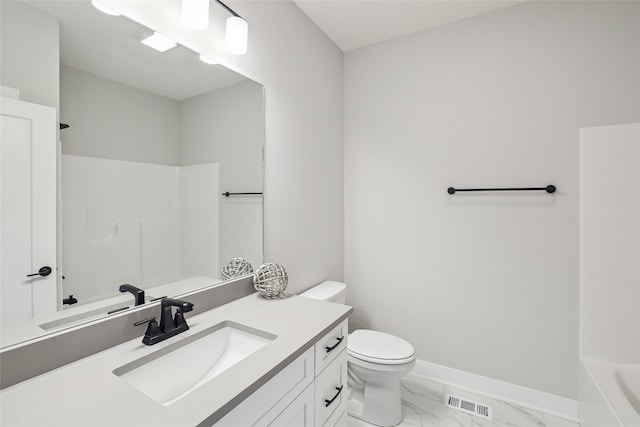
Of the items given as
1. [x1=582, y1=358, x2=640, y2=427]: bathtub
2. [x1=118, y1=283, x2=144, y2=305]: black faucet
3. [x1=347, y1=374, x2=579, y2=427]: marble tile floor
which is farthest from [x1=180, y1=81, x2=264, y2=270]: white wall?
[x1=582, y1=358, x2=640, y2=427]: bathtub

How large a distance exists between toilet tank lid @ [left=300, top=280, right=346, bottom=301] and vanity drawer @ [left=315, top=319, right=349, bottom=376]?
53 cm

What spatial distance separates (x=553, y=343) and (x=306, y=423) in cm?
163

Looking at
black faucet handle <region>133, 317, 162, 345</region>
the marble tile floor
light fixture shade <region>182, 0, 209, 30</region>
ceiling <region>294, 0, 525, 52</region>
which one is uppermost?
ceiling <region>294, 0, 525, 52</region>

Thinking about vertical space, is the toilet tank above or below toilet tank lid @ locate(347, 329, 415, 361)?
above

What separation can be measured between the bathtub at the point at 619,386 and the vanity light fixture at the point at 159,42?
2260 mm

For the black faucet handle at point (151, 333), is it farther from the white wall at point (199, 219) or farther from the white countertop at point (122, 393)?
the white wall at point (199, 219)

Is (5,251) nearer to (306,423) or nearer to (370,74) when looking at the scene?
(306,423)

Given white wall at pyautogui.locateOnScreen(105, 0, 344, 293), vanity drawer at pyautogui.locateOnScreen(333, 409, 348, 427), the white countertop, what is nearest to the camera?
the white countertop

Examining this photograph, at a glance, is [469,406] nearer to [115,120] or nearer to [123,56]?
[115,120]

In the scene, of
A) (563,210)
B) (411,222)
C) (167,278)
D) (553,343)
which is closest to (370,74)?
(411,222)

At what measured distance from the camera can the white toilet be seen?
158 centimetres

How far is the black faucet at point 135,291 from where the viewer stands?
41.1 inches

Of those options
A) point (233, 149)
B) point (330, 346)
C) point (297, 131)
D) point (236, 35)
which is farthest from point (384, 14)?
point (330, 346)

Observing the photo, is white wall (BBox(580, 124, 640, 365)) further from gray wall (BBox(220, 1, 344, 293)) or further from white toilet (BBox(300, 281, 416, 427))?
gray wall (BBox(220, 1, 344, 293))
